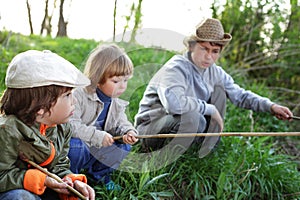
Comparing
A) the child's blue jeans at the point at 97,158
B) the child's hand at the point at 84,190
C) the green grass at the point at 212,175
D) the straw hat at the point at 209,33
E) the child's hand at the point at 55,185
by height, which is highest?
the straw hat at the point at 209,33

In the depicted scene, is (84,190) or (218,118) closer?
(84,190)

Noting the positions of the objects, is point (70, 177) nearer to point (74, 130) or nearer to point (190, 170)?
point (74, 130)

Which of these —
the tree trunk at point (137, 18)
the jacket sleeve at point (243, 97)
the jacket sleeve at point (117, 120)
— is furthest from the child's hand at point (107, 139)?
the tree trunk at point (137, 18)

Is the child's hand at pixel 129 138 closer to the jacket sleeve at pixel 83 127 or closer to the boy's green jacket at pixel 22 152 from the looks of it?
the jacket sleeve at pixel 83 127

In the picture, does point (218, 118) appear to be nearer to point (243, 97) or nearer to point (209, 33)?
point (243, 97)

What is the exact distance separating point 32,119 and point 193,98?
1344 mm

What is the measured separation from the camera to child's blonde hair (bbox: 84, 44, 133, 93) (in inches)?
101

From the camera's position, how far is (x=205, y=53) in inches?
123

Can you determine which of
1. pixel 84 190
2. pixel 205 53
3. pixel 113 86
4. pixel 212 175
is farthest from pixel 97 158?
pixel 205 53

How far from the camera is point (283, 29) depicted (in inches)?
228

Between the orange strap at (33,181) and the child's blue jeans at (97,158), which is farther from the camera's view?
the child's blue jeans at (97,158)

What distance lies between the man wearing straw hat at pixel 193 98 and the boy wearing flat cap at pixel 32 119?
43.5 inches

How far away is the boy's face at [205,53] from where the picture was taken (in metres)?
3.12

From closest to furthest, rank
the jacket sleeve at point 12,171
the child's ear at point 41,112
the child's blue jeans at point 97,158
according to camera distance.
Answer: the jacket sleeve at point 12,171 < the child's ear at point 41,112 < the child's blue jeans at point 97,158
